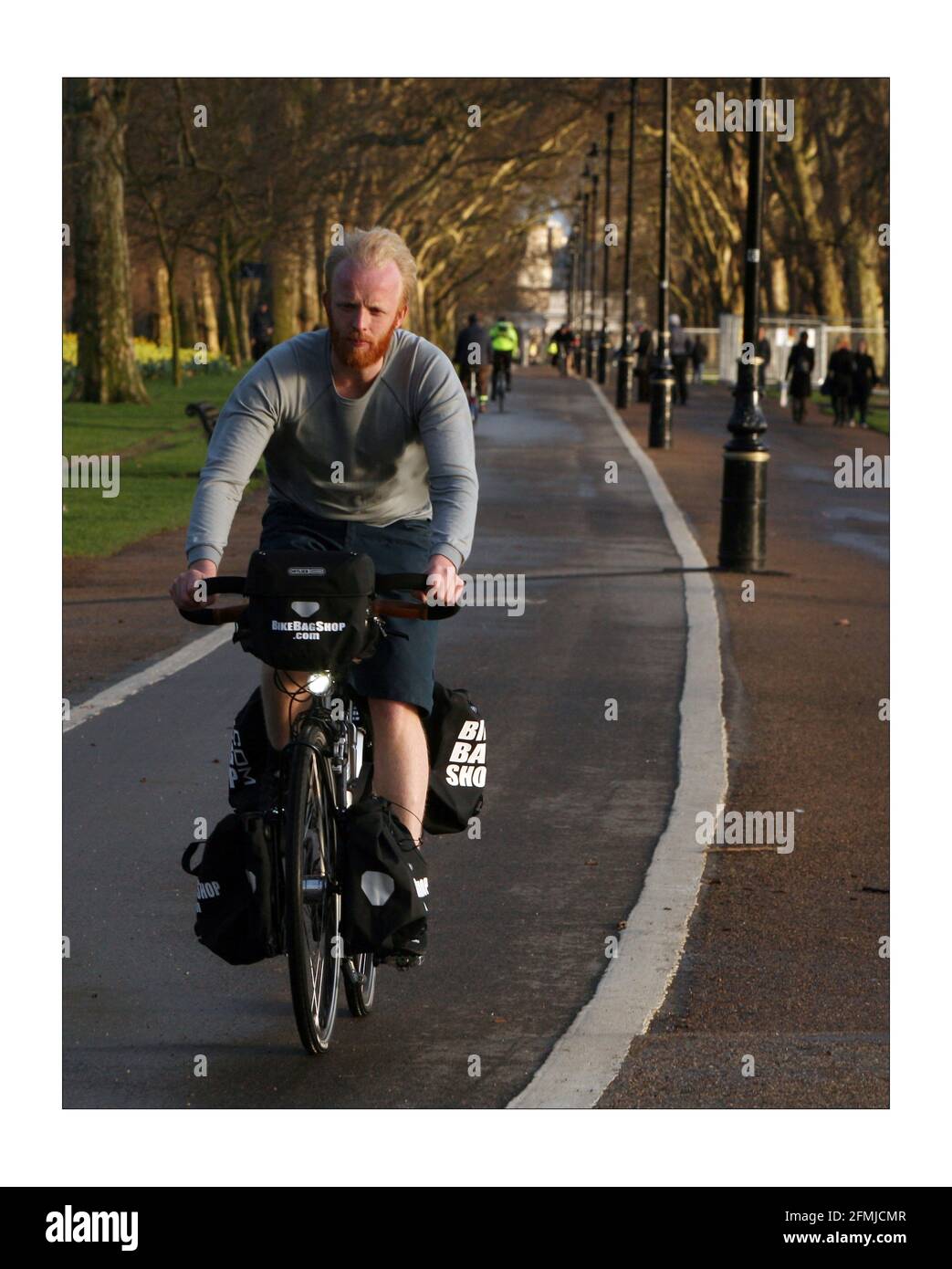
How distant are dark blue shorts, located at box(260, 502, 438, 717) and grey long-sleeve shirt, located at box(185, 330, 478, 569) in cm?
10

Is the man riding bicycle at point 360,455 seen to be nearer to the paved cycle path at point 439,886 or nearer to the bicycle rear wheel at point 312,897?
the bicycle rear wheel at point 312,897

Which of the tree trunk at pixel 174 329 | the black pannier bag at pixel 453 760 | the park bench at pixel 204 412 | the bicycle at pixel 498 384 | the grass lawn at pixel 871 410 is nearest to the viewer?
the black pannier bag at pixel 453 760

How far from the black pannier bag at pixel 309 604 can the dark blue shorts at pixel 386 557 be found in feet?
0.75

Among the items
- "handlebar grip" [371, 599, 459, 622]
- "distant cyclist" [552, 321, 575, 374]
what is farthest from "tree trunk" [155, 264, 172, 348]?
"handlebar grip" [371, 599, 459, 622]

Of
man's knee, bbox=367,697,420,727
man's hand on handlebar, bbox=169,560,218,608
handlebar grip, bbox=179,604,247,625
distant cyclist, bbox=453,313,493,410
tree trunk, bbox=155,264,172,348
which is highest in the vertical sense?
tree trunk, bbox=155,264,172,348

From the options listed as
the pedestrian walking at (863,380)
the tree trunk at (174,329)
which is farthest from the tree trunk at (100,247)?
the pedestrian walking at (863,380)

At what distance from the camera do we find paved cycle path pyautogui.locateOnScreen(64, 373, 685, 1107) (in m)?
4.78

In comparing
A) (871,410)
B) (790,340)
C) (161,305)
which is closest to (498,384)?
(871,410)

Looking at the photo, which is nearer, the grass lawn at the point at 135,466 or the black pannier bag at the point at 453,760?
the black pannier bag at the point at 453,760

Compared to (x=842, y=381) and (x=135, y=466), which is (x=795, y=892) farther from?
(x=842, y=381)

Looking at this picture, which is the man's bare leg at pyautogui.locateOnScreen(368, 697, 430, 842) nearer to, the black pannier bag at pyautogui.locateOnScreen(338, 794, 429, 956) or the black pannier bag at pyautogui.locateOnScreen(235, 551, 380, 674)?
the black pannier bag at pyautogui.locateOnScreen(338, 794, 429, 956)

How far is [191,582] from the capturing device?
15.1 ft

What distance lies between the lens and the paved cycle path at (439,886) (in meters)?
4.78

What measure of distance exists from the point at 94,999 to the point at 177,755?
3.13 meters
